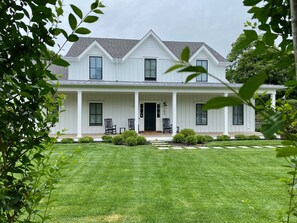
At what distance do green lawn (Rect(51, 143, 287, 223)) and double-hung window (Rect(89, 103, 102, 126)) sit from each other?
27.0 ft

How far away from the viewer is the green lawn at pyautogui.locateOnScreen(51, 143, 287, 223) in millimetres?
4825

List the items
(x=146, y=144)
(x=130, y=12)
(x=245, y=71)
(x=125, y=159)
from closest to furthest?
(x=125, y=159) → (x=146, y=144) → (x=130, y=12) → (x=245, y=71)

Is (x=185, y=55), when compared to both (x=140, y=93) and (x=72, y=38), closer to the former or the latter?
(x=72, y=38)

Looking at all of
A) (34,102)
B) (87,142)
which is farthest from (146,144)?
(34,102)

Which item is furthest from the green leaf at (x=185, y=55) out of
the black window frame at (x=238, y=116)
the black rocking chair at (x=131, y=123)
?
the black window frame at (x=238, y=116)

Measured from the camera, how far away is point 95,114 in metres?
18.7

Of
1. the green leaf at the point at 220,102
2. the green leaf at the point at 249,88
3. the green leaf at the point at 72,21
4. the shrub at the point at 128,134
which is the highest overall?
the green leaf at the point at 72,21

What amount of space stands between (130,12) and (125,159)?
2047 cm

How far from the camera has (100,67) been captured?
18531mm

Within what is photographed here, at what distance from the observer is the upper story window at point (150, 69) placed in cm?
1903

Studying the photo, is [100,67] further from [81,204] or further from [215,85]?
[81,204]

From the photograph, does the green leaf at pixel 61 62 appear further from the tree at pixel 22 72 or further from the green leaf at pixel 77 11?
the green leaf at pixel 77 11

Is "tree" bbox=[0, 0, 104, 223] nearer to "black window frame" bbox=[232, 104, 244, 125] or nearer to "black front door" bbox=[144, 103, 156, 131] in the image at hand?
"black front door" bbox=[144, 103, 156, 131]

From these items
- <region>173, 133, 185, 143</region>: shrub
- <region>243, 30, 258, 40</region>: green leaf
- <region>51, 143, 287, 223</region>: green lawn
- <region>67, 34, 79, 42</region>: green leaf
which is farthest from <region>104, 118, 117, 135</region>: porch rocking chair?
<region>243, 30, 258, 40</region>: green leaf
